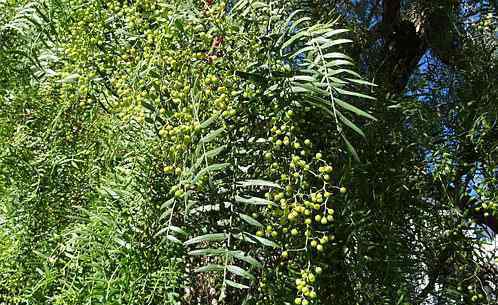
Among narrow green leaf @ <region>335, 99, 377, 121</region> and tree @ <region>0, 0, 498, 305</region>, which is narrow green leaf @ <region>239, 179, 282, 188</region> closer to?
tree @ <region>0, 0, 498, 305</region>

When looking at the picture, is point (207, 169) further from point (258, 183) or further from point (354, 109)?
point (354, 109)

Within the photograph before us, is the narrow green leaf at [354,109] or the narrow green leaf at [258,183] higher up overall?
the narrow green leaf at [354,109]

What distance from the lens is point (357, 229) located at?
1.33 meters

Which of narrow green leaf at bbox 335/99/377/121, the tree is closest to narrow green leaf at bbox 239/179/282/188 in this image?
the tree

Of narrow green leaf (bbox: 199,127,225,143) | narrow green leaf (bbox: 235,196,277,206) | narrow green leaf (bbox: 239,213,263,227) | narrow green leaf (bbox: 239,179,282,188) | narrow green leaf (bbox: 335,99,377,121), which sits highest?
narrow green leaf (bbox: 335,99,377,121)

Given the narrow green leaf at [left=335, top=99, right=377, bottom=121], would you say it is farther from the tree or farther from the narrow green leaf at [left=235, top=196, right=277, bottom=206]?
the narrow green leaf at [left=235, top=196, right=277, bottom=206]

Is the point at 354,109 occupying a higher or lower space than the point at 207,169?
higher

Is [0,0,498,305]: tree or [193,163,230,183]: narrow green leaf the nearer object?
[193,163,230,183]: narrow green leaf

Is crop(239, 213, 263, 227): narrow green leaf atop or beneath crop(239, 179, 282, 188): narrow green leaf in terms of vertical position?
beneath

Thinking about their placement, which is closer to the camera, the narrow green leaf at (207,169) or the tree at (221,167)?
the narrow green leaf at (207,169)

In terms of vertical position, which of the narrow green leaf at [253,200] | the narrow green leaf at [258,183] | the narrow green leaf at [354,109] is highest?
the narrow green leaf at [354,109]

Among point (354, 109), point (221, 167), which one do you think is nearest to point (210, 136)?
point (221, 167)

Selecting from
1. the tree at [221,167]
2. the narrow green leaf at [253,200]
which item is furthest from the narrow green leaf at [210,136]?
the narrow green leaf at [253,200]

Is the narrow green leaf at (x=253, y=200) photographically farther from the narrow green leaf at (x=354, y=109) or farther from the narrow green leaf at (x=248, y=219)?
the narrow green leaf at (x=354, y=109)
